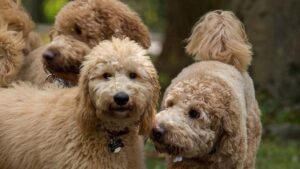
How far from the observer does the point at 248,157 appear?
7.68 metres

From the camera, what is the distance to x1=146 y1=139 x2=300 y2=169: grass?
10.6 meters

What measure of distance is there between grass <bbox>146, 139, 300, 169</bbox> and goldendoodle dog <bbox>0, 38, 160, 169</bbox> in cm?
310

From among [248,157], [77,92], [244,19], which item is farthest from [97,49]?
[244,19]

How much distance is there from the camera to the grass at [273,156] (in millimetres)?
10602

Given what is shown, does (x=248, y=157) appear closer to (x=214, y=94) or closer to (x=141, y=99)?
(x=214, y=94)

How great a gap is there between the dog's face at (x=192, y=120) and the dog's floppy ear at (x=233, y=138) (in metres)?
0.04

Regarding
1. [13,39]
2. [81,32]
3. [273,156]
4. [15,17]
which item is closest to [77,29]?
[81,32]

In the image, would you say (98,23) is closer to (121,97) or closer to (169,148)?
(169,148)

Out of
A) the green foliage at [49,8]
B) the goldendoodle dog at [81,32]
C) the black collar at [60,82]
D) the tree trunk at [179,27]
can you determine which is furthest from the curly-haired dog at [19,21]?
the green foliage at [49,8]

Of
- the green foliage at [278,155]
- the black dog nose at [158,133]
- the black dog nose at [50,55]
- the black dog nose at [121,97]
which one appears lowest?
the green foliage at [278,155]

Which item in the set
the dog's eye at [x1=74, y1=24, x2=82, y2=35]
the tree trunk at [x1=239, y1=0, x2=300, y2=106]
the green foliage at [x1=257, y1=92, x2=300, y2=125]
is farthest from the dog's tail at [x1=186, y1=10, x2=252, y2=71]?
the tree trunk at [x1=239, y1=0, x2=300, y2=106]

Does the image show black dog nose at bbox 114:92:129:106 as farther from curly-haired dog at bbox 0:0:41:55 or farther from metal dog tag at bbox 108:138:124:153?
curly-haired dog at bbox 0:0:41:55

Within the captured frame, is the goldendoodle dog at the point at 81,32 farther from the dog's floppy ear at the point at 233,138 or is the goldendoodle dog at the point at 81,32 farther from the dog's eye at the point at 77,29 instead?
the dog's floppy ear at the point at 233,138

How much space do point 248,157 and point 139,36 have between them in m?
1.34
